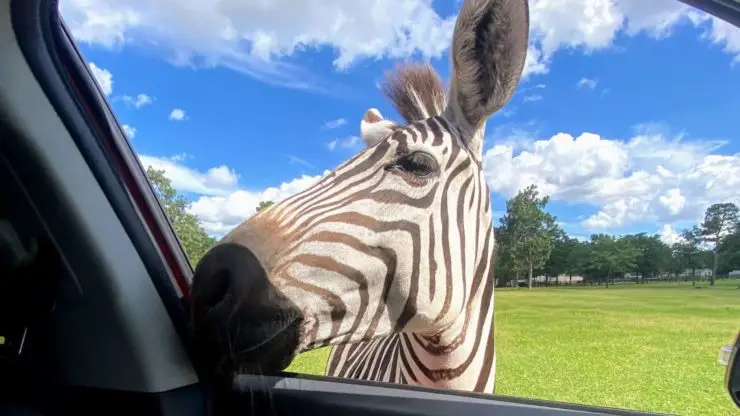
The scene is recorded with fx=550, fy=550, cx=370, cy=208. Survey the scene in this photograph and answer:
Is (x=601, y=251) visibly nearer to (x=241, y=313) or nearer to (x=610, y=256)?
(x=610, y=256)

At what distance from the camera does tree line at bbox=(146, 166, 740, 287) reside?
1325 mm

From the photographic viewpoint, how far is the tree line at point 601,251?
1.31 meters

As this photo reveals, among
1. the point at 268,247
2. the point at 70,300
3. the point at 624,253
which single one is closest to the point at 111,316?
the point at 70,300

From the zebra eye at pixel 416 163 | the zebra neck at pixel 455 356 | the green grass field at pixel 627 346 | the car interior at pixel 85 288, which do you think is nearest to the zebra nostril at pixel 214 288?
the car interior at pixel 85 288

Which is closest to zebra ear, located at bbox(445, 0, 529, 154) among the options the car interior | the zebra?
the zebra

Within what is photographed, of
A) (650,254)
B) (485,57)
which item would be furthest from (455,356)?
(485,57)

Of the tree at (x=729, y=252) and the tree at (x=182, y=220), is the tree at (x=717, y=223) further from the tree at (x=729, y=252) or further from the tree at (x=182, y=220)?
the tree at (x=182, y=220)

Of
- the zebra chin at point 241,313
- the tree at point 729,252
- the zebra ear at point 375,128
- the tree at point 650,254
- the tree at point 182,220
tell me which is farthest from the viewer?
the zebra ear at point 375,128

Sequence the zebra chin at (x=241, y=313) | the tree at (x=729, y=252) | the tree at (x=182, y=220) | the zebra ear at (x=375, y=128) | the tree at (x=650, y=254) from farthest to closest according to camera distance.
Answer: the zebra ear at (x=375, y=128)
the tree at (x=182, y=220)
the tree at (x=650, y=254)
the zebra chin at (x=241, y=313)
the tree at (x=729, y=252)

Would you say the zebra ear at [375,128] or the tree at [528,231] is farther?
the zebra ear at [375,128]

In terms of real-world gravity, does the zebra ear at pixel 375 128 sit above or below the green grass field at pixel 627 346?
above

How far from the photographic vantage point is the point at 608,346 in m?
1.79

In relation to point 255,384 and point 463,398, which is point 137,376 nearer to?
point 255,384

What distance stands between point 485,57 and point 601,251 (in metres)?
0.80
